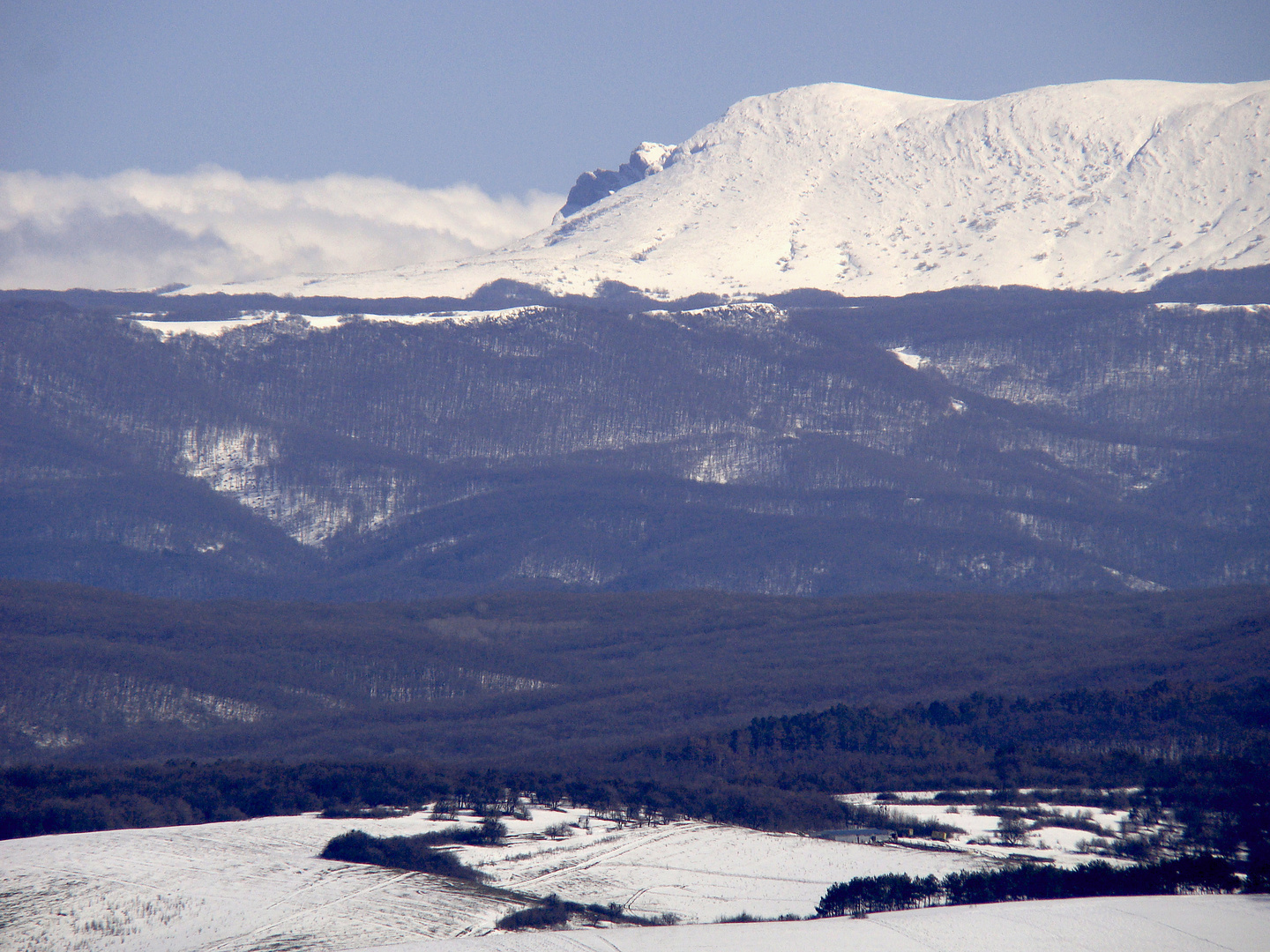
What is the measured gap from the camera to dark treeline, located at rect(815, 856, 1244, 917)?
78250mm

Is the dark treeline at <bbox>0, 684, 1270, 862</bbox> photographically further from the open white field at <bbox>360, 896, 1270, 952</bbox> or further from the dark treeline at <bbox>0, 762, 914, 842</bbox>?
the open white field at <bbox>360, 896, 1270, 952</bbox>

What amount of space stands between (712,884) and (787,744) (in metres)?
105

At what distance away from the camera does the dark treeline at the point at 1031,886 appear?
7825cm

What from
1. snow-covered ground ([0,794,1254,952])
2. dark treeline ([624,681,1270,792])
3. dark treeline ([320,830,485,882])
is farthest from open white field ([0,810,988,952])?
dark treeline ([624,681,1270,792])

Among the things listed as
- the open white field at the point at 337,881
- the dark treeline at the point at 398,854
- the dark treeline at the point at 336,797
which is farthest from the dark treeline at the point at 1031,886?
the dark treeline at the point at 336,797

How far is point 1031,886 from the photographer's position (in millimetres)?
82250

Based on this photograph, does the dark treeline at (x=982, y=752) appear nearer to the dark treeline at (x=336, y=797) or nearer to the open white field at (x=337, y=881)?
the dark treeline at (x=336, y=797)

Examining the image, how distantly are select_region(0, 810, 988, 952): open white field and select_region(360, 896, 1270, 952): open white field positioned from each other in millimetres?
10944

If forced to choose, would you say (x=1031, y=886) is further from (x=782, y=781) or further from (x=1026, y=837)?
(x=782, y=781)

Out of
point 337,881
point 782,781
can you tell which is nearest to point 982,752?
point 782,781

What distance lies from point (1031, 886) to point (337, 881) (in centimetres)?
3763

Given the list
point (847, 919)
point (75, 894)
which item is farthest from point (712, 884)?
point (75, 894)

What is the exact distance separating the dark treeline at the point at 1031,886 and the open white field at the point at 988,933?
25.0 ft

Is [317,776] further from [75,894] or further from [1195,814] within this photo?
[1195,814]
